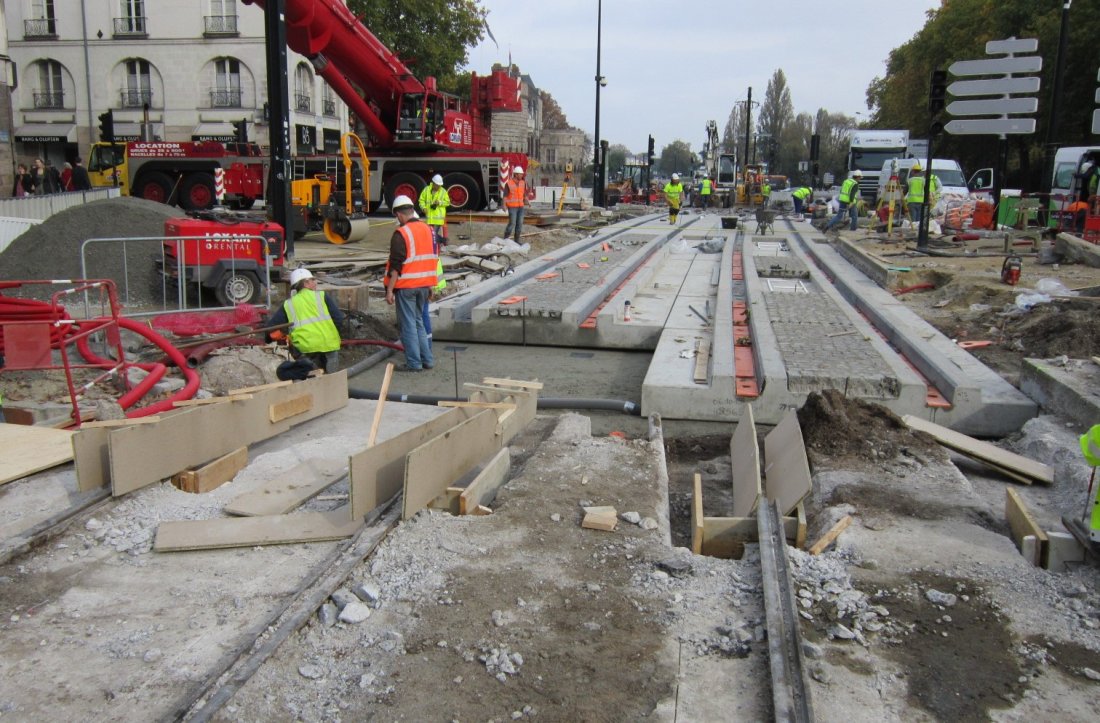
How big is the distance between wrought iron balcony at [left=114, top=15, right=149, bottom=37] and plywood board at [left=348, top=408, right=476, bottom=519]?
154ft

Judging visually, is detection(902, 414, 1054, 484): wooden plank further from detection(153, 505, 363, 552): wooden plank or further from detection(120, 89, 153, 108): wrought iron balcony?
detection(120, 89, 153, 108): wrought iron balcony

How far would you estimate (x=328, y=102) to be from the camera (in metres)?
50.1

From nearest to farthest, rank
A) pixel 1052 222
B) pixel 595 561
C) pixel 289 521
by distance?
pixel 595 561, pixel 289 521, pixel 1052 222

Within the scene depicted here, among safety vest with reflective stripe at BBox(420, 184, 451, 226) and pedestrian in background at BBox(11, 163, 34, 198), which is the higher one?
pedestrian in background at BBox(11, 163, 34, 198)

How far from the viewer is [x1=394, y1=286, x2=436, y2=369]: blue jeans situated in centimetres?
948

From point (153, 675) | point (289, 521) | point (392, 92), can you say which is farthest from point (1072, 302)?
point (392, 92)

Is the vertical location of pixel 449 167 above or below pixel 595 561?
above

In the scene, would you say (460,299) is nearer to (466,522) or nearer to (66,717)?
(466,522)

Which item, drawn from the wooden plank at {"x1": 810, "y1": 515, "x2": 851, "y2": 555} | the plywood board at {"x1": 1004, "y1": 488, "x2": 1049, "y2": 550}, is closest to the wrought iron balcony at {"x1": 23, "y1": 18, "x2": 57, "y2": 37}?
the wooden plank at {"x1": 810, "y1": 515, "x2": 851, "y2": 555}

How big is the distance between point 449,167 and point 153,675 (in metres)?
21.2

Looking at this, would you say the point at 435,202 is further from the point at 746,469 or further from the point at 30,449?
the point at 746,469

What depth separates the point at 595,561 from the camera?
4695mm

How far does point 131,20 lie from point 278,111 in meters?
38.5

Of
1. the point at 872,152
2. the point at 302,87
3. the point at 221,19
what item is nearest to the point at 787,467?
the point at 872,152
